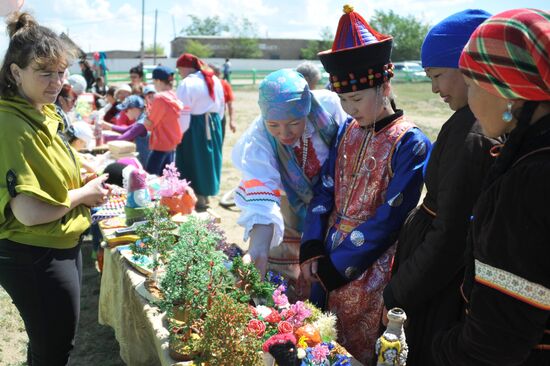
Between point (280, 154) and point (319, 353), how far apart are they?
110cm

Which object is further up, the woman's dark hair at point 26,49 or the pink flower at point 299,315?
the woman's dark hair at point 26,49

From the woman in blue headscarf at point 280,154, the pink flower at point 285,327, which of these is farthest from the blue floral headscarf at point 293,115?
the pink flower at point 285,327

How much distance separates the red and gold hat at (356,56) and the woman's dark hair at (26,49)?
42.1 inches


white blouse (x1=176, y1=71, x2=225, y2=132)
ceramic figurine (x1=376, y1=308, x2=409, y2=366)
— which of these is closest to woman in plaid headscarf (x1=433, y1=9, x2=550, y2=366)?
ceramic figurine (x1=376, y1=308, x2=409, y2=366)

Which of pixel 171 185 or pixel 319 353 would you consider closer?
pixel 319 353

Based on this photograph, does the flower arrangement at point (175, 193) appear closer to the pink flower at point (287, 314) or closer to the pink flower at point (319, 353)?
the pink flower at point (287, 314)

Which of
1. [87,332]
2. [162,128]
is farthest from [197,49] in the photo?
[87,332]

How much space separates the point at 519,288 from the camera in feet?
3.08

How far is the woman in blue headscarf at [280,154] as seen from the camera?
6.77 ft

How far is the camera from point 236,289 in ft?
5.69

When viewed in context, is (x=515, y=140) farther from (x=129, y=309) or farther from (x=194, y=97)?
(x=194, y=97)

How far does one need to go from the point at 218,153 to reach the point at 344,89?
4312mm

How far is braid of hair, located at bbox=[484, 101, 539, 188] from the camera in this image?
0.97 metres

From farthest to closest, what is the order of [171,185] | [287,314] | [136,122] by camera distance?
[136,122] → [171,185] → [287,314]
